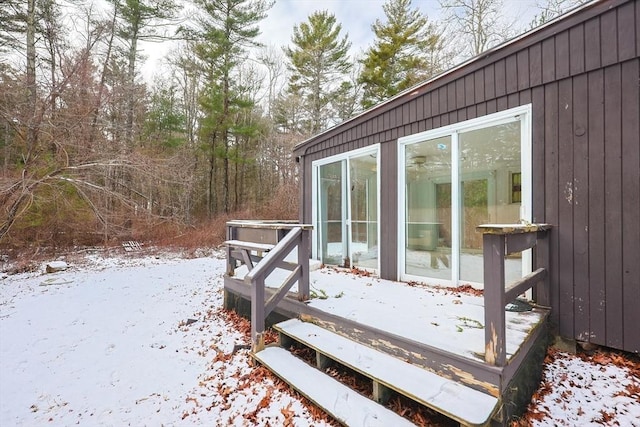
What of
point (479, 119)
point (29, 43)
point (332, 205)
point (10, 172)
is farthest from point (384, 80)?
point (10, 172)

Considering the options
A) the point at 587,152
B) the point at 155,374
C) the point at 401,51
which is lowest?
the point at 155,374

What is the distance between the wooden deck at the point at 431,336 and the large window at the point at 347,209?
130 cm

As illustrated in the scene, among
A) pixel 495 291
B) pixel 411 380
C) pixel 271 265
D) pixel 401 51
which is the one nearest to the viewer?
pixel 495 291

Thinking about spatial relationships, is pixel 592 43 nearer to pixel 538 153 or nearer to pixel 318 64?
pixel 538 153

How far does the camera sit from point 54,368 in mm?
2898

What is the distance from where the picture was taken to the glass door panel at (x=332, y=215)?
17.1ft

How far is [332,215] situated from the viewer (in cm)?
540

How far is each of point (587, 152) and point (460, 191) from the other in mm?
1252

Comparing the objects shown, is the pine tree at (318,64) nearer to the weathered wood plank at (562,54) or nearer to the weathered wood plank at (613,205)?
the weathered wood plank at (562,54)

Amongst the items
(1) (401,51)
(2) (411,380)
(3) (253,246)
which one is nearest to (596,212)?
(2) (411,380)

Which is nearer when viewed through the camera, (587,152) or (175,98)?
(587,152)

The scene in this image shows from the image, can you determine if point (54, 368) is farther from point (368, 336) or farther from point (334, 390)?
point (368, 336)

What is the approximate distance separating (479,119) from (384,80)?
32.5ft

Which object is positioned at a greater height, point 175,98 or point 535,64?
point 175,98
